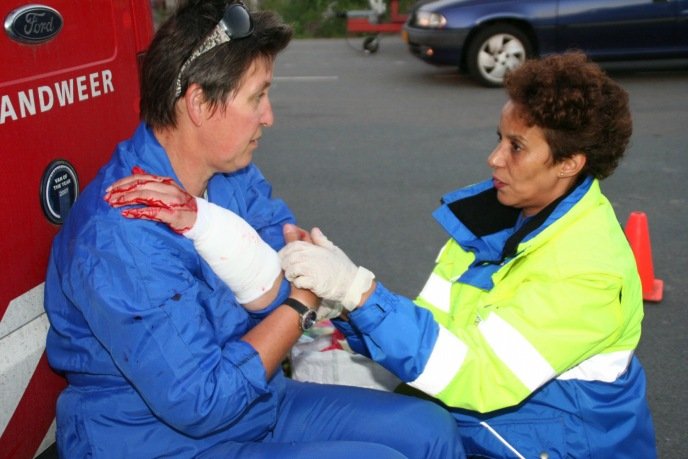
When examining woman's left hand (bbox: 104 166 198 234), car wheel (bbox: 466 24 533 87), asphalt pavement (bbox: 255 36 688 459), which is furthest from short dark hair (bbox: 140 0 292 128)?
car wheel (bbox: 466 24 533 87)

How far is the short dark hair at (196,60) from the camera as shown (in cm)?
219

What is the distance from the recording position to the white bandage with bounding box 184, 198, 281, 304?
7.08ft

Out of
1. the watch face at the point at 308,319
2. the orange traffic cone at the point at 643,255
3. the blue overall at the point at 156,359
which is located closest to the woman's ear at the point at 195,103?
the blue overall at the point at 156,359

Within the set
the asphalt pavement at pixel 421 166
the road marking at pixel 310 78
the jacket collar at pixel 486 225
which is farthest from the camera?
the road marking at pixel 310 78

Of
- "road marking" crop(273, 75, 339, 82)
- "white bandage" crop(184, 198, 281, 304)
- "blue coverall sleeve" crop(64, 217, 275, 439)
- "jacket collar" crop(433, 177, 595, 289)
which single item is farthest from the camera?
"road marking" crop(273, 75, 339, 82)

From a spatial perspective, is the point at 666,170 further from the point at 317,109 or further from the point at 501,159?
the point at 501,159

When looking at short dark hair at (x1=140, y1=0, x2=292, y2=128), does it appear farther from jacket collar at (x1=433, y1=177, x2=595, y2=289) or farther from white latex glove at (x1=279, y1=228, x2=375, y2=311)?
jacket collar at (x1=433, y1=177, x2=595, y2=289)

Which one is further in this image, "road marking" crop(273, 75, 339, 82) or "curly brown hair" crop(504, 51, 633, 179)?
"road marking" crop(273, 75, 339, 82)

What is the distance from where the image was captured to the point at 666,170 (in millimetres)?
6762

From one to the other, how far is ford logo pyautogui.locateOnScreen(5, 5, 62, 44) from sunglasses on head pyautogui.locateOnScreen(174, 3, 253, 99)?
37cm

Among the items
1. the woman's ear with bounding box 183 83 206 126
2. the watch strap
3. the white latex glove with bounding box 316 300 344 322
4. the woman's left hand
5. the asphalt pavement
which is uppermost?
the woman's ear with bounding box 183 83 206 126

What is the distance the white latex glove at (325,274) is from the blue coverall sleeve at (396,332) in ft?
0.14

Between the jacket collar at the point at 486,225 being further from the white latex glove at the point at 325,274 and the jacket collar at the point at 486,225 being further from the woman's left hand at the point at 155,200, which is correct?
the woman's left hand at the point at 155,200

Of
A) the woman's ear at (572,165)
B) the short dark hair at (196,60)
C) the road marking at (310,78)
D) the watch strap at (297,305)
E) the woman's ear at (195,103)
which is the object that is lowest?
the road marking at (310,78)
